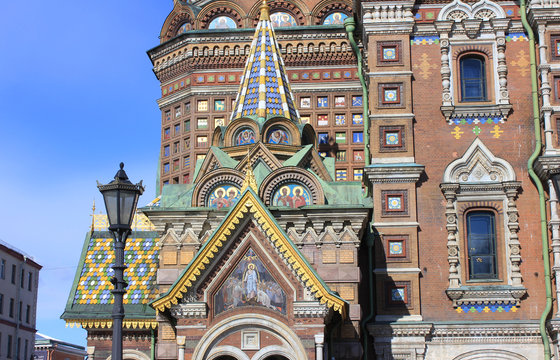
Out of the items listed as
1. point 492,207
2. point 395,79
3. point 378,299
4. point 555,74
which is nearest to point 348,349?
point 378,299

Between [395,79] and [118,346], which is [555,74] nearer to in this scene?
[395,79]

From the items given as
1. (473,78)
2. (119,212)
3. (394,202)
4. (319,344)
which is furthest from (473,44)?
(119,212)

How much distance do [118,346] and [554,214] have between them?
43.7ft

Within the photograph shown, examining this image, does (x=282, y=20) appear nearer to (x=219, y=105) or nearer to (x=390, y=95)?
(x=219, y=105)

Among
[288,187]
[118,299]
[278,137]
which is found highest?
[278,137]

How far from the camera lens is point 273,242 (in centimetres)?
2147

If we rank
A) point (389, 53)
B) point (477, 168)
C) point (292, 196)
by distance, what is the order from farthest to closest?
1. point (389, 53)
2. point (477, 168)
3. point (292, 196)

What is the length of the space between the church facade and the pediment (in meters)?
0.04

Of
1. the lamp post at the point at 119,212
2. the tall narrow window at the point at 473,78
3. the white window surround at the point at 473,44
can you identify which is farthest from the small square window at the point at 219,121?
the lamp post at the point at 119,212

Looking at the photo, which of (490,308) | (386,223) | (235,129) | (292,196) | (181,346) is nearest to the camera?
(181,346)

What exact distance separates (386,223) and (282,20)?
15157 millimetres

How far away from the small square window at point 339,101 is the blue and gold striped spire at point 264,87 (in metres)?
8.13

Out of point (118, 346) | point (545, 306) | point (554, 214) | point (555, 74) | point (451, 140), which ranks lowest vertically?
point (118, 346)

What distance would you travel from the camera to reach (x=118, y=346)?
15.0m
